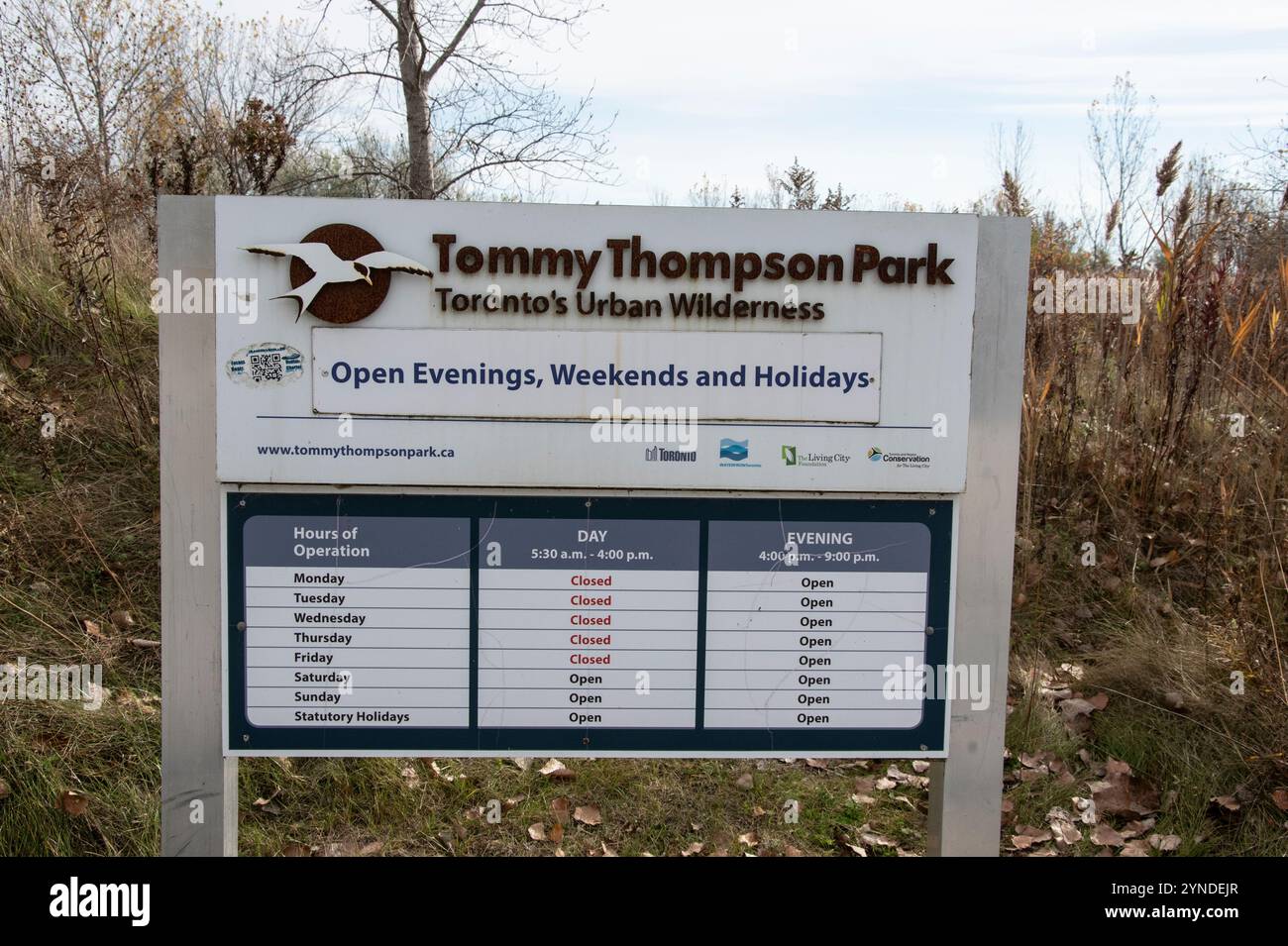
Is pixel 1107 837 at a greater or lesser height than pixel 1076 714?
lesser

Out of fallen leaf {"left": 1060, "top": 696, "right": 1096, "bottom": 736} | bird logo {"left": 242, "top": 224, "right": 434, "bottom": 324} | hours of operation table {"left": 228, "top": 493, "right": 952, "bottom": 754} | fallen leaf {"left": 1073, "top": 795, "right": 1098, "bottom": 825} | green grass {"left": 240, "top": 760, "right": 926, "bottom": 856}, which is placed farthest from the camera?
fallen leaf {"left": 1060, "top": 696, "right": 1096, "bottom": 736}

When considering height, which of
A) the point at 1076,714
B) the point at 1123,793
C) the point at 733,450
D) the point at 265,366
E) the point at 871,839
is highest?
the point at 265,366

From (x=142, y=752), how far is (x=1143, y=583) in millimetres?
5094

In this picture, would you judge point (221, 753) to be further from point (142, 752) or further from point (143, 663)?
point (143, 663)

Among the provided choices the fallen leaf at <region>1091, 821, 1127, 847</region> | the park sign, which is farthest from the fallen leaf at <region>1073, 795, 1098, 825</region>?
the park sign

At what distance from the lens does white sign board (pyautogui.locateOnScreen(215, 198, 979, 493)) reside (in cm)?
292

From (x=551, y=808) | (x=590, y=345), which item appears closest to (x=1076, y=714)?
(x=551, y=808)

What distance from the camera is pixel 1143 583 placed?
18.9 ft

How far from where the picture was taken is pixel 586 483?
2.99 metres

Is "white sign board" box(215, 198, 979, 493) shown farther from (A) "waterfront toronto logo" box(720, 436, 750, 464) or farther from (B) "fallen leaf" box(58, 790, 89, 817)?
(B) "fallen leaf" box(58, 790, 89, 817)

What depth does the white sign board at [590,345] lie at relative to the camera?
2.92 meters

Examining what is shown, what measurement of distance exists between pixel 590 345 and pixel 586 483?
40 cm

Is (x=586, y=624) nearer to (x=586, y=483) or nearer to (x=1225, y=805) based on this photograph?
(x=586, y=483)
